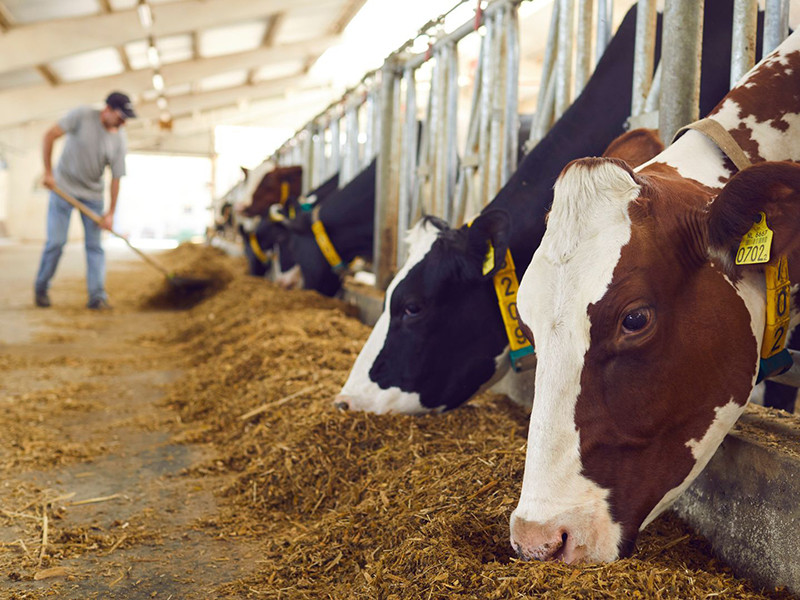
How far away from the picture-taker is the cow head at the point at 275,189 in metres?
9.07

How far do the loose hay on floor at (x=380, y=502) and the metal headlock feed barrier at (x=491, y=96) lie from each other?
47.6 inches

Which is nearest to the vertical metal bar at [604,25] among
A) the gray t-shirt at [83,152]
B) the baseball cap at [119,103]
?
the baseball cap at [119,103]

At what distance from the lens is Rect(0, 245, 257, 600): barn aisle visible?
6.30ft

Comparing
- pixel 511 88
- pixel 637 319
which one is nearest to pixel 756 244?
pixel 637 319

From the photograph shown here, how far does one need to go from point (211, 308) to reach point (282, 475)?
14.1ft

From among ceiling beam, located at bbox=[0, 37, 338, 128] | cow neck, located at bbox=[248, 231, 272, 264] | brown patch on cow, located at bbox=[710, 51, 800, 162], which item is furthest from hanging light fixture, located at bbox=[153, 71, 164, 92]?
brown patch on cow, located at bbox=[710, 51, 800, 162]

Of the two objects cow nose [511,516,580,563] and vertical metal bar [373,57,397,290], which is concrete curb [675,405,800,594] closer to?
cow nose [511,516,580,563]

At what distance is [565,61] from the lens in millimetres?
3406

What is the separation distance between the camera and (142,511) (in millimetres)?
Answer: 2393

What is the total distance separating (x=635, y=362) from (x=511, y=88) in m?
2.78

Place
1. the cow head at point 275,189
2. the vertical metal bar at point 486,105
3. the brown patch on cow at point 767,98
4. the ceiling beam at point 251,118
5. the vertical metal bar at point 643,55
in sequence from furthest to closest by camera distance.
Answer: the ceiling beam at point 251,118 < the cow head at point 275,189 < the vertical metal bar at point 486,105 < the vertical metal bar at point 643,55 < the brown patch on cow at point 767,98

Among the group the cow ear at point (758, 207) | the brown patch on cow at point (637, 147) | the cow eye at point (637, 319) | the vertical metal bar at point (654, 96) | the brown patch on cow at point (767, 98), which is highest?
the vertical metal bar at point (654, 96)

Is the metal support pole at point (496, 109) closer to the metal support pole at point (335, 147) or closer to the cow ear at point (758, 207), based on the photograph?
the cow ear at point (758, 207)

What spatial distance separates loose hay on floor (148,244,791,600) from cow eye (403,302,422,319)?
359 millimetres
